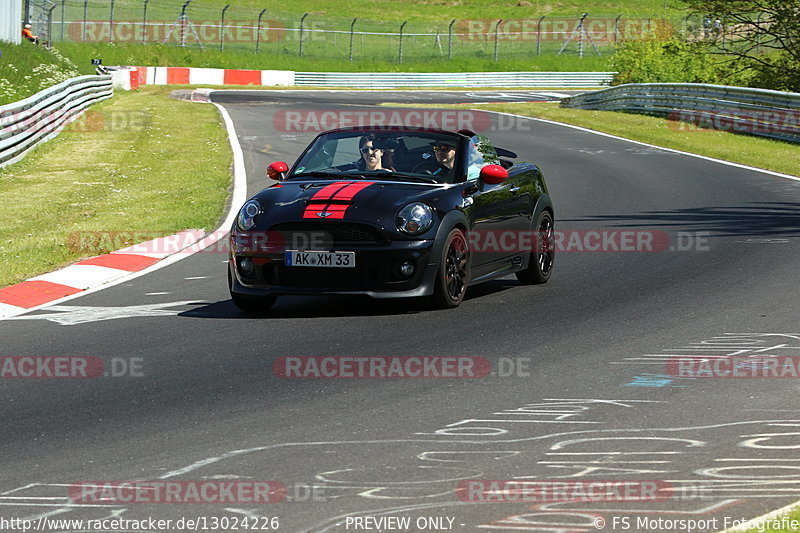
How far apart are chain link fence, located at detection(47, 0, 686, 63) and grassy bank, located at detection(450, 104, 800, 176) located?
29204mm

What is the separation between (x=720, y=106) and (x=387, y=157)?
21739mm

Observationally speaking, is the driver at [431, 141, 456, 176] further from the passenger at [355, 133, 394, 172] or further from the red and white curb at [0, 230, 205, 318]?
the red and white curb at [0, 230, 205, 318]

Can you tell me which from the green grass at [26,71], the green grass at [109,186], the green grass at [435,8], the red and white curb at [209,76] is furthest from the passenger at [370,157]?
the green grass at [435,8]

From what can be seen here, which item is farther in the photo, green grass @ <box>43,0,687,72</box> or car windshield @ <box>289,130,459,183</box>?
green grass @ <box>43,0,687,72</box>

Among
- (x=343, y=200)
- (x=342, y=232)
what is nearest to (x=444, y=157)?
(x=343, y=200)

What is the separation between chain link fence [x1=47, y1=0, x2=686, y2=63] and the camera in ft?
217

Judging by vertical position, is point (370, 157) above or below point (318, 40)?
below

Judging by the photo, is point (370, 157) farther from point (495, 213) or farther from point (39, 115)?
point (39, 115)

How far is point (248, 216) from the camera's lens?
31.3 feet

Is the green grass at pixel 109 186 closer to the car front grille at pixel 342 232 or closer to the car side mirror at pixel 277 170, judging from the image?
the car side mirror at pixel 277 170

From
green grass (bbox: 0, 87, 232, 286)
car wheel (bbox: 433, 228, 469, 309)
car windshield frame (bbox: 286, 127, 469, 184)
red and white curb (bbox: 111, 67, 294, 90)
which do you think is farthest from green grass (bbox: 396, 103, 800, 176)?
red and white curb (bbox: 111, 67, 294, 90)

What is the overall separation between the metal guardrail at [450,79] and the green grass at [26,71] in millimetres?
18313

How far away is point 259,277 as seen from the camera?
9.39m

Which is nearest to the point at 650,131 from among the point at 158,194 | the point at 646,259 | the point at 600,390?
the point at 158,194
